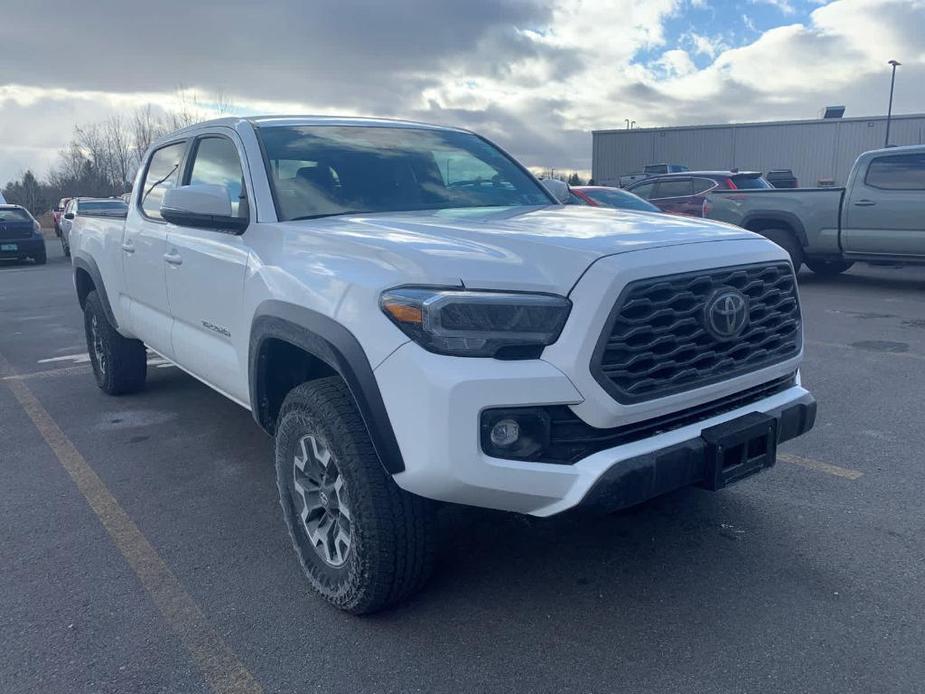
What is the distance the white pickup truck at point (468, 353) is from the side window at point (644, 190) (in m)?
12.6

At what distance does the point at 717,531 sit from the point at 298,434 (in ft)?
6.33

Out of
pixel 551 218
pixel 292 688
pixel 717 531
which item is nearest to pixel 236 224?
pixel 551 218

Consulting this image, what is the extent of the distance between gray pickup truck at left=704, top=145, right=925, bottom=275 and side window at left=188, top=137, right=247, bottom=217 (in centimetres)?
954

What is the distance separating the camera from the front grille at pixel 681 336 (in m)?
2.58

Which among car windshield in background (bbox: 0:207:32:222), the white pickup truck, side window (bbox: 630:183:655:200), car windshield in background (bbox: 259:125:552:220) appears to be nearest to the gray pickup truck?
side window (bbox: 630:183:655:200)

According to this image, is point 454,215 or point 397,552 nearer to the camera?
point 397,552

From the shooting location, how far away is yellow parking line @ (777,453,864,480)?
4211 mm

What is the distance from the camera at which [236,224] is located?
3.61 metres

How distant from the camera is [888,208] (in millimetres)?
10750

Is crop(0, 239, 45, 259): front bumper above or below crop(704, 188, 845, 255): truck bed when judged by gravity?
below

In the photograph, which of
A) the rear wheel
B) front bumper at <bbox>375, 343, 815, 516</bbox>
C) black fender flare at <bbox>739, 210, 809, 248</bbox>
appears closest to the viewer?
front bumper at <bbox>375, 343, 815, 516</bbox>

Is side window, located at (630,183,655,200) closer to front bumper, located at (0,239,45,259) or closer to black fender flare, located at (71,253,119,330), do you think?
black fender flare, located at (71,253,119,330)

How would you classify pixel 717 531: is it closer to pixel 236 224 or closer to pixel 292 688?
pixel 292 688

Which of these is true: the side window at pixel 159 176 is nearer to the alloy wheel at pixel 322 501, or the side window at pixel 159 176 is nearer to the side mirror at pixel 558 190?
the side mirror at pixel 558 190
